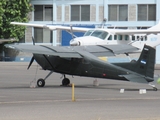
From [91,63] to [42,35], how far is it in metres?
33.7

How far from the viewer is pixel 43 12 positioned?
187 feet

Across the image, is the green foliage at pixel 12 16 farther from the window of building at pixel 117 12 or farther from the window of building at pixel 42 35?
the window of building at pixel 117 12

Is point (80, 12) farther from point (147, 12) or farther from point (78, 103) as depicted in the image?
point (78, 103)

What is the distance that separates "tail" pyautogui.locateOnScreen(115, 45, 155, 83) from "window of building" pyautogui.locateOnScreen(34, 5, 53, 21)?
112 feet

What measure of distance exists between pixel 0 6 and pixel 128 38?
550 inches

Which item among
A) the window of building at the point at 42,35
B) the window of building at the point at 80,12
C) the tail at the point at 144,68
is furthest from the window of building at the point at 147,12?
the tail at the point at 144,68

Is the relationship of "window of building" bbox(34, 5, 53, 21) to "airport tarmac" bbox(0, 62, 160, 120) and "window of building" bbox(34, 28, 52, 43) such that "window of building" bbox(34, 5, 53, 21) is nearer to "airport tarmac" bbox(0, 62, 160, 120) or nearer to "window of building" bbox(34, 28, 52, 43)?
"window of building" bbox(34, 28, 52, 43)

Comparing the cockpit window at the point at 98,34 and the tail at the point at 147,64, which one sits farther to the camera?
the cockpit window at the point at 98,34

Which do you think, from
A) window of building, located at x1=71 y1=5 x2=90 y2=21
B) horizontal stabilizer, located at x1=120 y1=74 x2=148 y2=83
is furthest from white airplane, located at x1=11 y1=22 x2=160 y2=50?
horizontal stabilizer, located at x1=120 y1=74 x2=148 y2=83

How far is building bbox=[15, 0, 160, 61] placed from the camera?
5544 centimetres

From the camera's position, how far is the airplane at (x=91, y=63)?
908 inches

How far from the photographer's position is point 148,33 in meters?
42.3

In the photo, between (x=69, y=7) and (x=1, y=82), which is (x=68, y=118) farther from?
(x=69, y=7)

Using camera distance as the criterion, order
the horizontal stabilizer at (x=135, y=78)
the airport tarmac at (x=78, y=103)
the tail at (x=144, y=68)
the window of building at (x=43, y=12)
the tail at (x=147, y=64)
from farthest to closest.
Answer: the window of building at (x=43, y=12), the tail at (x=147, y=64), the tail at (x=144, y=68), the horizontal stabilizer at (x=135, y=78), the airport tarmac at (x=78, y=103)
